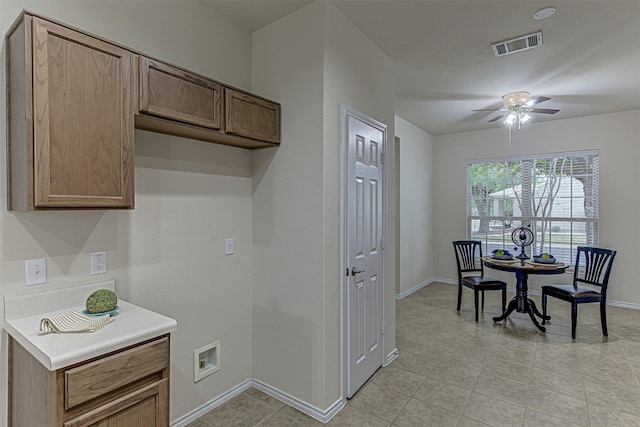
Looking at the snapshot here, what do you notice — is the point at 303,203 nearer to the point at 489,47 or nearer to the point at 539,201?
the point at 489,47

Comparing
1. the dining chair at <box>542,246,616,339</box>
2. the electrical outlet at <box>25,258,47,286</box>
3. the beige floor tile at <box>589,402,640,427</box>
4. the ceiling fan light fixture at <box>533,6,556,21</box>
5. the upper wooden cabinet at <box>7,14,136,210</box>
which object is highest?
the ceiling fan light fixture at <box>533,6,556,21</box>

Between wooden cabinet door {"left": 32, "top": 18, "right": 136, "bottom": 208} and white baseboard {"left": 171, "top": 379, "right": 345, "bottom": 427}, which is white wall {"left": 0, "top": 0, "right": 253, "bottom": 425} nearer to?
white baseboard {"left": 171, "top": 379, "right": 345, "bottom": 427}

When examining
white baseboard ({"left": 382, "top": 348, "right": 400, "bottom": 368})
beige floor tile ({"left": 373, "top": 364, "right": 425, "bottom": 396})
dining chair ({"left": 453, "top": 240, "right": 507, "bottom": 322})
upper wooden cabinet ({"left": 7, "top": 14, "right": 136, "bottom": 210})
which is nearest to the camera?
upper wooden cabinet ({"left": 7, "top": 14, "right": 136, "bottom": 210})

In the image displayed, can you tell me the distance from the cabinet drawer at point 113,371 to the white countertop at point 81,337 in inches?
1.6

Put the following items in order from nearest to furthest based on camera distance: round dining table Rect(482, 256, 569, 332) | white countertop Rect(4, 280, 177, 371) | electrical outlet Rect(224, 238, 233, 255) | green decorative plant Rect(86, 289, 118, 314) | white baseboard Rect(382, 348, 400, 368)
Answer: white countertop Rect(4, 280, 177, 371), green decorative plant Rect(86, 289, 118, 314), electrical outlet Rect(224, 238, 233, 255), white baseboard Rect(382, 348, 400, 368), round dining table Rect(482, 256, 569, 332)

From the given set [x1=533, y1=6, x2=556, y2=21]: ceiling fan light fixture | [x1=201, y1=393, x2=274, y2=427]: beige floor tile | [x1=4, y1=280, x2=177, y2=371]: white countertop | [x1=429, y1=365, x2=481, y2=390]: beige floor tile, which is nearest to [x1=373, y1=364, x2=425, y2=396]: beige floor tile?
[x1=429, y1=365, x2=481, y2=390]: beige floor tile

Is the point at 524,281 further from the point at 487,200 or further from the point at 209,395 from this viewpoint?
the point at 209,395

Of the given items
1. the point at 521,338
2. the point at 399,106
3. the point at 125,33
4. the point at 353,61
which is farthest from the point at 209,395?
the point at 399,106

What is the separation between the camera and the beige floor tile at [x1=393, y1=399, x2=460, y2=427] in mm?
2207

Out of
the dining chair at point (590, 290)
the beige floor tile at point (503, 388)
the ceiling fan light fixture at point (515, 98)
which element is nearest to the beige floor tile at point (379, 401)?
the beige floor tile at point (503, 388)

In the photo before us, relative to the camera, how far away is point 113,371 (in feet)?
4.31

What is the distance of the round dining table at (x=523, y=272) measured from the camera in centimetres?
374

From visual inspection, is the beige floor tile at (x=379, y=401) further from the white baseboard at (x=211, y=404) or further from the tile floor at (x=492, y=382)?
the white baseboard at (x=211, y=404)

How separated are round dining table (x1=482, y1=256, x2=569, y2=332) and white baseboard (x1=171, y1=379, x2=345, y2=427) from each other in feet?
8.58
